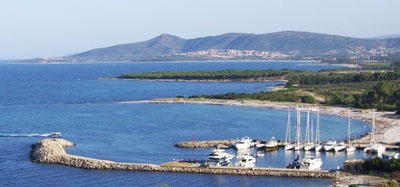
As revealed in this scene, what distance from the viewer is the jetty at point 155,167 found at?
35.7m

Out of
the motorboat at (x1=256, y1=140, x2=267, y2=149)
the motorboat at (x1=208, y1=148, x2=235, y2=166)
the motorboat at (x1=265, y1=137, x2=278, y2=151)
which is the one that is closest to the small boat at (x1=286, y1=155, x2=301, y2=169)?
the motorboat at (x1=208, y1=148, x2=235, y2=166)

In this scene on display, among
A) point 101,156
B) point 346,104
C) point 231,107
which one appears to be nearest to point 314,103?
point 346,104

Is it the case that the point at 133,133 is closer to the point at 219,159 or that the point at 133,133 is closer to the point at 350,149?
the point at 219,159

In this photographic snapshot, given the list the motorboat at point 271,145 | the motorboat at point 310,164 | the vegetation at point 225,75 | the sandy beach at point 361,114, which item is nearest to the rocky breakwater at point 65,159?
the motorboat at point 310,164

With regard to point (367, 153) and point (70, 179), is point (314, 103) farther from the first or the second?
point (70, 179)

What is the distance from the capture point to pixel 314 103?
240ft

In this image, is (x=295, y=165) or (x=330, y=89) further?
(x=330, y=89)

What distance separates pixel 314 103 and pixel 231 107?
9.32m

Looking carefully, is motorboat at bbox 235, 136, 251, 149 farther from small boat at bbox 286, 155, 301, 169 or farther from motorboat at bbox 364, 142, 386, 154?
motorboat at bbox 364, 142, 386, 154

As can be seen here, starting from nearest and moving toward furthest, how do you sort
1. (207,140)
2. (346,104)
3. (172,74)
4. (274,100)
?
(207,140), (346,104), (274,100), (172,74)

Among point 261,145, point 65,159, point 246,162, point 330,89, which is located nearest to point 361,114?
point 261,145

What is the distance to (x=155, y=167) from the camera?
3778 centimetres

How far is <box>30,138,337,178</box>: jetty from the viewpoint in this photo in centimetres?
3569

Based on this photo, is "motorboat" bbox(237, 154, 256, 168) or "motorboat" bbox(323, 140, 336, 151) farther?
"motorboat" bbox(323, 140, 336, 151)
